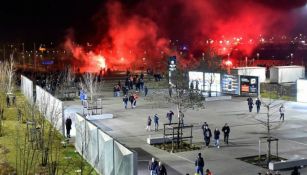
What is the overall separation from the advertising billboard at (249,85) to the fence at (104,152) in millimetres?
26102

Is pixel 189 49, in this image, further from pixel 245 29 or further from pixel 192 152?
pixel 192 152

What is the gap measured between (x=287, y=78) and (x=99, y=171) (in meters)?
42.1

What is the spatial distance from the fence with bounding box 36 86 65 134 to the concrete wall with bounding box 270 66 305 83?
33.1m

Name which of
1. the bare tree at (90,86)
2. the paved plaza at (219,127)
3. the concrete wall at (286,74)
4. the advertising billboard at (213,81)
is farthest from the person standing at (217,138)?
the concrete wall at (286,74)

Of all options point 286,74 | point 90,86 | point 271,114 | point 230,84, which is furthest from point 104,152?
point 286,74

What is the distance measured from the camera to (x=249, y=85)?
4662cm

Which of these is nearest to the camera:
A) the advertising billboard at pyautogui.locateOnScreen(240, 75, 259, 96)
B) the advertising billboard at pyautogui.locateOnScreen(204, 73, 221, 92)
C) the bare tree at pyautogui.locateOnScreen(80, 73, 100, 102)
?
the bare tree at pyautogui.locateOnScreen(80, 73, 100, 102)

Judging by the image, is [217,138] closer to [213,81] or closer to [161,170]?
[161,170]

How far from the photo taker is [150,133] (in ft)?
95.6

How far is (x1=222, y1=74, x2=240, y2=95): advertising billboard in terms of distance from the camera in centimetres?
4803

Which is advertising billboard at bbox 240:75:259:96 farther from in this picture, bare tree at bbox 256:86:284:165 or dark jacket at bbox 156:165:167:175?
dark jacket at bbox 156:165:167:175

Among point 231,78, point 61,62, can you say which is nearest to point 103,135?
point 231,78

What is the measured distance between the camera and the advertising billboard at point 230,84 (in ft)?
158

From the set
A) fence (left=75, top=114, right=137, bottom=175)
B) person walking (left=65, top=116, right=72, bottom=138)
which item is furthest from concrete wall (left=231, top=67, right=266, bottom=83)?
fence (left=75, top=114, right=137, bottom=175)
